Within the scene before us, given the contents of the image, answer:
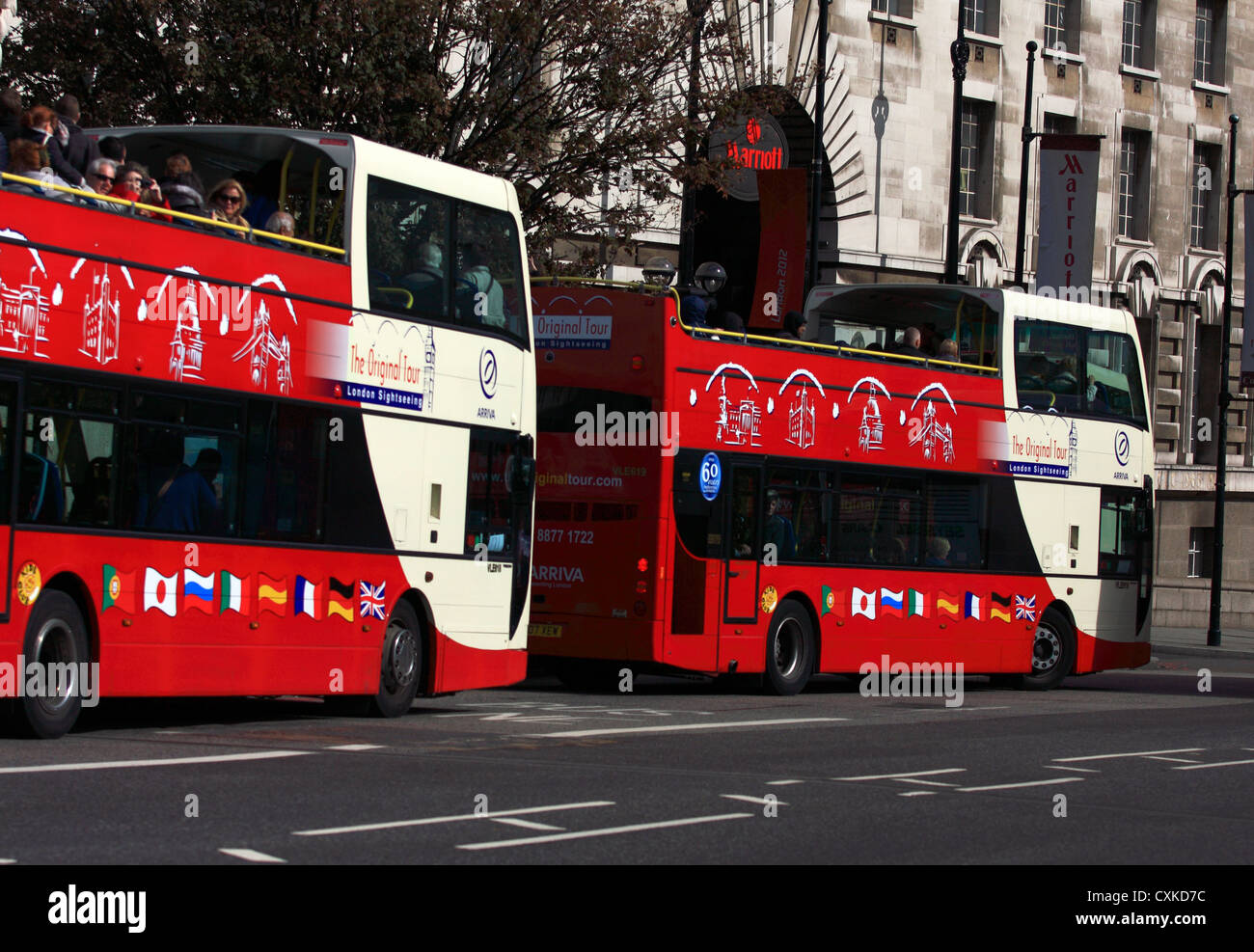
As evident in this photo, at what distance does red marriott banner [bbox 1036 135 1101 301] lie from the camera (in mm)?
37344

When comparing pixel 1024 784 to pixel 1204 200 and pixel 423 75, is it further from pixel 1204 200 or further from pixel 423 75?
pixel 1204 200

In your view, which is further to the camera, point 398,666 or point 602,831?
point 398,666

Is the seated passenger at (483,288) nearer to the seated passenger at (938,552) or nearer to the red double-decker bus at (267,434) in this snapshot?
the red double-decker bus at (267,434)

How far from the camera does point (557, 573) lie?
2016 cm

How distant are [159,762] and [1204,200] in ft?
136

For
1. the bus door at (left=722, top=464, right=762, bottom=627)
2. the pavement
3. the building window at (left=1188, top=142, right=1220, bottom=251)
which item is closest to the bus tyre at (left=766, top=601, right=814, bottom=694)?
the bus door at (left=722, top=464, right=762, bottom=627)

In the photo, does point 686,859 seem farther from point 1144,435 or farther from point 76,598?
point 1144,435

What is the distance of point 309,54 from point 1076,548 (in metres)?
11.7

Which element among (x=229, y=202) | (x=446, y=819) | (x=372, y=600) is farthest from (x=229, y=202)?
(x=446, y=819)

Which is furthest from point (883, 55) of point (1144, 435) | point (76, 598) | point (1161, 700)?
point (76, 598)

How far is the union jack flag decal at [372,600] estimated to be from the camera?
15.3 meters

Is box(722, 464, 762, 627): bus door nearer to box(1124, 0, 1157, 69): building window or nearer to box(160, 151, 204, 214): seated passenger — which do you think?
box(160, 151, 204, 214): seated passenger

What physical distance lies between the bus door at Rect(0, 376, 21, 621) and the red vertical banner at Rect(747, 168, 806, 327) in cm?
2233

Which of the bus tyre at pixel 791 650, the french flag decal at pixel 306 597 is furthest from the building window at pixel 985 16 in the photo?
the french flag decal at pixel 306 597
